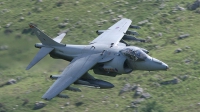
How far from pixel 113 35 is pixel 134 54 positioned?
6050 mm

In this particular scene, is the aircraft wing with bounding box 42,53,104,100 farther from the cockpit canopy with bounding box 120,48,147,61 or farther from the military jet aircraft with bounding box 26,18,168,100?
the cockpit canopy with bounding box 120,48,147,61

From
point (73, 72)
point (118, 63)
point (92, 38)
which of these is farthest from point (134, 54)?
point (92, 38)

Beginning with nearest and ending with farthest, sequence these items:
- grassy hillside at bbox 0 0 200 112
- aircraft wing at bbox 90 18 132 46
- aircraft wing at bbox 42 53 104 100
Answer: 1. aircraft wing at bbox 42 53 104 100
2. aircraft wing at bbox 90 18 132 46
3. grassy hillside at bbox 0 0 200 112

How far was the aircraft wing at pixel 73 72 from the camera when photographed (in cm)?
4038

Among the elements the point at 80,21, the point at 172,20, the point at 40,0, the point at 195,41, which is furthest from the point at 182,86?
the point at 40,0

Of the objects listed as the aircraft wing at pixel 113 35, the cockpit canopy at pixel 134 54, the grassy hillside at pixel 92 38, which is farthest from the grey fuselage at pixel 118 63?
the grassy hillside at pixel 92 38

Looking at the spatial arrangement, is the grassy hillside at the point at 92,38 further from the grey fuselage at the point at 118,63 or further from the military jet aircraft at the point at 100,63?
the military jet aircraft at the point at 100,63

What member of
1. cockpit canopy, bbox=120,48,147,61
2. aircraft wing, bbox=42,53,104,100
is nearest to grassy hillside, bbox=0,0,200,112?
cockpit canopy, bbox=120,48,147,61

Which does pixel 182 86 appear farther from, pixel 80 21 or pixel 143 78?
pixel 80 21

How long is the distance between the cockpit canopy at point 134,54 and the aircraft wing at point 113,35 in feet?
8.31

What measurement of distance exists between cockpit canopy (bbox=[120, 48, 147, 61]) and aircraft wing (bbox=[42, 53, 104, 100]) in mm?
1947

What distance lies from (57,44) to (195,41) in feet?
49.4

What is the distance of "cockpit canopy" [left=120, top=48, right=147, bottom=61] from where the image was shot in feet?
139

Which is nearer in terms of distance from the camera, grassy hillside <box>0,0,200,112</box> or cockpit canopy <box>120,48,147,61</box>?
cockpit canopy <box>120,48,147,61</box>
